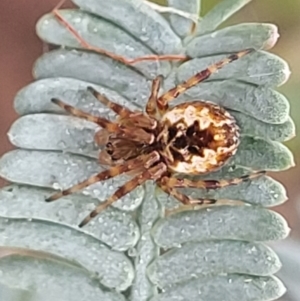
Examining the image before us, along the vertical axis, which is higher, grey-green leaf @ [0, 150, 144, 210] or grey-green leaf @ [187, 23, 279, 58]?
grey-green leaf @ [187, 23, 279, 58]

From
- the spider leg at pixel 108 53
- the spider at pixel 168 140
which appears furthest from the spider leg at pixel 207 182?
the spider leg at pixel 108 53

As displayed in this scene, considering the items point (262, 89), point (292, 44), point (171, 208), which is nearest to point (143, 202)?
point (171, 208)

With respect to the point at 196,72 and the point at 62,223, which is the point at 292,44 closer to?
the point at 196,72

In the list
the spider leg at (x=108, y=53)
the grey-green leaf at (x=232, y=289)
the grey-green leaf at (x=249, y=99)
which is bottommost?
the grey-green leaf at (x=232, y=289)

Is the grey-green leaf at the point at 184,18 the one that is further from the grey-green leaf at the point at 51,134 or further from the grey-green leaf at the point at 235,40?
the grey-green leaf at the point at 51,134

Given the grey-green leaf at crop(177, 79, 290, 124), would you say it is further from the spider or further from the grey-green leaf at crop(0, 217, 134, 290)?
the grey-green leaf at crop(0, 217, 134, 290)

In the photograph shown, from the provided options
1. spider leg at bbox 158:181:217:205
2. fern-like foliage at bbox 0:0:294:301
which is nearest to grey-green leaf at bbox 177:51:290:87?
fern-like foliage at bbox 0:0:294:301

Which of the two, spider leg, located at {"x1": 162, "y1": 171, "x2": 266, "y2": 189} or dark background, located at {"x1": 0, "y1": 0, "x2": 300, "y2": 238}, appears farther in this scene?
dark background, located at {"x1": 0, "y1": 0, "x2": 300, "y2": 238}
